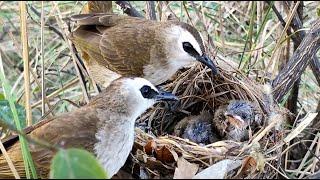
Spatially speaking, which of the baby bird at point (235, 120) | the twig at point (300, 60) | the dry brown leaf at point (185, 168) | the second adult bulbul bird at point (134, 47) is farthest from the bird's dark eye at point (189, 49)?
the dry brown leaf at point (185, 168)

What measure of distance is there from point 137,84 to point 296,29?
1.37 meters

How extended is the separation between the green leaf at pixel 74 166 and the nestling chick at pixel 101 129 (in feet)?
3.00

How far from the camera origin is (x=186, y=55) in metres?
3.75

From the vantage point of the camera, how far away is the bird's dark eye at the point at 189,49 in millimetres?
3680

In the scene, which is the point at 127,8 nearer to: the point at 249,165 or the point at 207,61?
the point at 207,61

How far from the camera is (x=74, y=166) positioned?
159cm

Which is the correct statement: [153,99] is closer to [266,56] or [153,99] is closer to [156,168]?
[156,168]

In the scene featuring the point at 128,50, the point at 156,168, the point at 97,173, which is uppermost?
the point at 97,173

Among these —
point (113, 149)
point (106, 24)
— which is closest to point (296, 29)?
point (106, 24)

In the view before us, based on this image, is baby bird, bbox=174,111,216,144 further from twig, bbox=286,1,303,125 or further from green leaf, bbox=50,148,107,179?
green leaf, bbox=50,148,107,179

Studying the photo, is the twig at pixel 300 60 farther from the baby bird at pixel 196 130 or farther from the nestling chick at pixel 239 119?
the baby bird at pixel 196 130

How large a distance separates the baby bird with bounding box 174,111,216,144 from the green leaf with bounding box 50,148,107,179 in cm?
206

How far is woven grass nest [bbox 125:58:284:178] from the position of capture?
3.09 metres

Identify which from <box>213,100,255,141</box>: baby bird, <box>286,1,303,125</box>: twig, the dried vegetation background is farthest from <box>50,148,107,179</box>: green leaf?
<box>286,1,303,125</box>: twig
